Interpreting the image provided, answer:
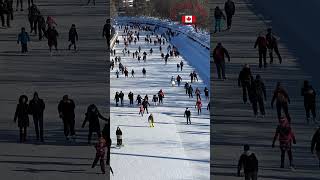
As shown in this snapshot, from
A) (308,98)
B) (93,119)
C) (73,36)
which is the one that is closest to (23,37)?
(73,36)

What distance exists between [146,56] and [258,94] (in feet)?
113

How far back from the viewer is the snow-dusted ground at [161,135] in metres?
18.2

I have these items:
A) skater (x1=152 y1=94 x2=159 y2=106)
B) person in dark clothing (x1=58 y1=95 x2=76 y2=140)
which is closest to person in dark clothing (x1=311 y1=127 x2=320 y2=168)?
person in dark clothing (x1=58 y1=95 x2=76 y2=140)

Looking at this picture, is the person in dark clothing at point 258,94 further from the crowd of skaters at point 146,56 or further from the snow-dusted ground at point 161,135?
the crowd of skaters at point 146,56

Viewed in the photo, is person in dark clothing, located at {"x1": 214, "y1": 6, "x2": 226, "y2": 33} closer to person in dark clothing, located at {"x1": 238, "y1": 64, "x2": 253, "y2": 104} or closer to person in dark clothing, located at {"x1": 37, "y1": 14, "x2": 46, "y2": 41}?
person in dark clothing, located at {"x1": 238, "y1": 64, "x2": 253, "y2": 104}

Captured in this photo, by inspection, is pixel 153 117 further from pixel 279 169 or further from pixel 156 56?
pixel 279 169

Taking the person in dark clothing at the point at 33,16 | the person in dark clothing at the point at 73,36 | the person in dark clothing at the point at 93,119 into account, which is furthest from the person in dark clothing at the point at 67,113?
the person in dark clothing at the point at 33,16

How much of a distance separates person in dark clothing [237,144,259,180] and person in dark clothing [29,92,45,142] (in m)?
2.67

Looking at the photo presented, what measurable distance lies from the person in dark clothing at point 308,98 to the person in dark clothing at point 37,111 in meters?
3.44

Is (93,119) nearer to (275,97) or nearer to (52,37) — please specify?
(52,37)

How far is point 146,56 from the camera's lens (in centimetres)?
4225

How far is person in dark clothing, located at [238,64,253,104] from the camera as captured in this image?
7.96 metres

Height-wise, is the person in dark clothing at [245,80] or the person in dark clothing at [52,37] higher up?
the person in dark clothing at [52,37]

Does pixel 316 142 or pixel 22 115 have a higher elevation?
pixel 22 115
